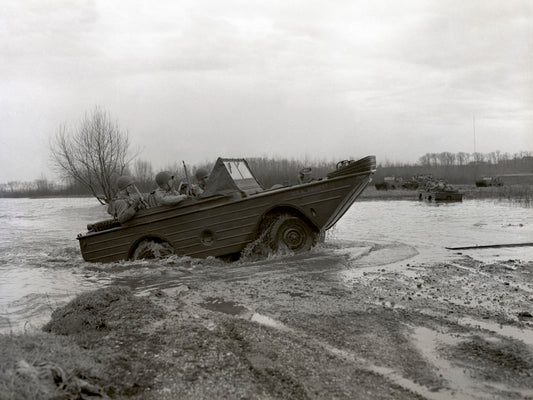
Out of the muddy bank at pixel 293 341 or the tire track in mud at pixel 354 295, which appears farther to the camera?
the tire track in mud at pixel 354 295

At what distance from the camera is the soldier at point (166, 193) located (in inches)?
404

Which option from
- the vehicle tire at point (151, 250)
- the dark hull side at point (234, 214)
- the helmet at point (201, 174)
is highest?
the helmet at point (201, 174)

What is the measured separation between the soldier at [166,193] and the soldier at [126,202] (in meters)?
0.38

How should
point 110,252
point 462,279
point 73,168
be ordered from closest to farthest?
point 462,279, point 110,252, point 73,168

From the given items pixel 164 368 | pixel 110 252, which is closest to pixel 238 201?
pixel 110 252

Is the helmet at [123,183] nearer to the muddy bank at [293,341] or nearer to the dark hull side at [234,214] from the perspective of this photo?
the dark hull side at [234,214]

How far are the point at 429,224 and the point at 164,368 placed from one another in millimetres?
15111

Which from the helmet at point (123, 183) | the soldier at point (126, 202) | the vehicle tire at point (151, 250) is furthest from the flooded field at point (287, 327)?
the helmet at point (123, 183)

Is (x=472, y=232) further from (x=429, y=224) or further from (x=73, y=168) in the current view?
(x=73, y=168)

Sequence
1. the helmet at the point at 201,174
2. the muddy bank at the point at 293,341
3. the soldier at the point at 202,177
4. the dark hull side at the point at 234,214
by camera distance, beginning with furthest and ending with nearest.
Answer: the helmet at the point at 201,174
the soldier at the point at 202,177
the dark hull side at the point at 234,214
the muddy bank at the point at 293,341

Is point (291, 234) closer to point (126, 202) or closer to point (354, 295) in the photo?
point (126, 202)

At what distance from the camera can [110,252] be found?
428 inches

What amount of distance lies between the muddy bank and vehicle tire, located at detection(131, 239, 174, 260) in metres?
2.23

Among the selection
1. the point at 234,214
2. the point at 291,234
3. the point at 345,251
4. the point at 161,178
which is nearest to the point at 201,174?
the point at 161,178
